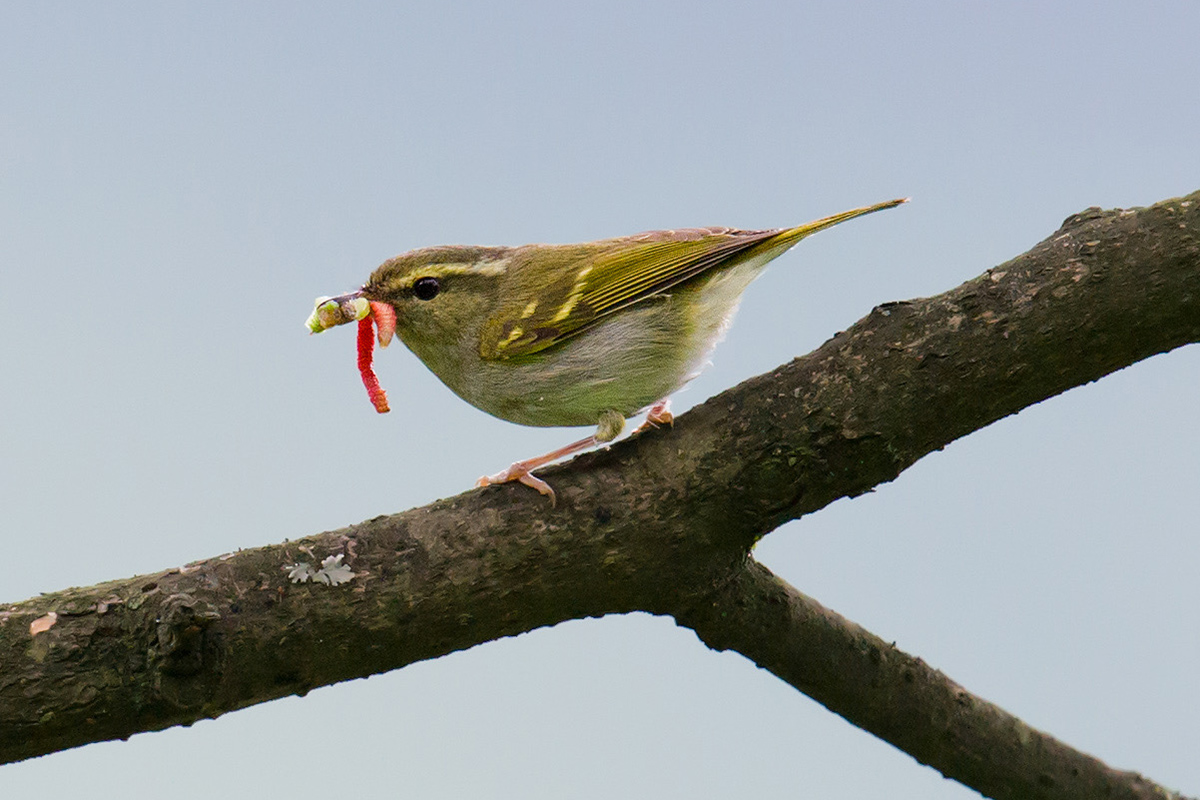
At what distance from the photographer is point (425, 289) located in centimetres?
392

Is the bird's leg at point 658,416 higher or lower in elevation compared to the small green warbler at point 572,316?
lower

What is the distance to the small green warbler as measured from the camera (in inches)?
141

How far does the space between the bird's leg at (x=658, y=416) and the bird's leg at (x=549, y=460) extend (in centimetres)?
11

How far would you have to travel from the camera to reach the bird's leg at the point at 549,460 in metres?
3.11

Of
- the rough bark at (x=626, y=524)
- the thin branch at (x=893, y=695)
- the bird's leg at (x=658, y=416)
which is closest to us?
the rough bark at (x=626, y=524)

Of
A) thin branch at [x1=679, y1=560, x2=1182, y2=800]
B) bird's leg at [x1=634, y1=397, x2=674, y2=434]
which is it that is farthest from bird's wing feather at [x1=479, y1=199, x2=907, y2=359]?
thin branch at [x1=679, y1=560, x2=1182, y2=800]

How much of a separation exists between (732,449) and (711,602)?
20.0 inches

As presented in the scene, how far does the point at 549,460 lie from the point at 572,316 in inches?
22.0

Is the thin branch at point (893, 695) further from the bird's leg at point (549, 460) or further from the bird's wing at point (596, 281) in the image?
the bird's wing at point (596, 281)

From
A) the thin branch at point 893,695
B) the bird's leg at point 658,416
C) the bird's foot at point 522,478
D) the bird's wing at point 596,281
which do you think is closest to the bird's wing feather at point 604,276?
the bird's wing at point 596,281

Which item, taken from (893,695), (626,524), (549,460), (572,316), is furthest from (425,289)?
(893,695)

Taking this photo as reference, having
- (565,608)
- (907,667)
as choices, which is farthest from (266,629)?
(907,667)

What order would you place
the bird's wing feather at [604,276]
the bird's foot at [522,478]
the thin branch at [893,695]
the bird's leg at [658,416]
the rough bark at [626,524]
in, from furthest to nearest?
the bird's wing feather at [604,276] < the thin branch at [893,695] < the bird's leg at [658,416] < the bird's foot at [522,478] < the rough bark at [626,524]

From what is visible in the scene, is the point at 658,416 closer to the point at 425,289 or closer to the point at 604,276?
the point at 604,276
